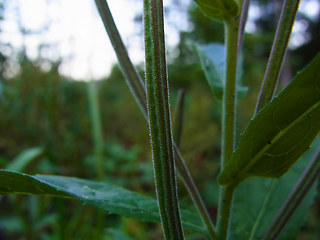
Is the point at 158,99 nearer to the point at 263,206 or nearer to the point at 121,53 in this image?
the point at 121,53

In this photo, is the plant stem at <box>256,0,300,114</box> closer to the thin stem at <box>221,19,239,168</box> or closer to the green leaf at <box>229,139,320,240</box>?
the thin stem at <box>221,19,239,168</box>

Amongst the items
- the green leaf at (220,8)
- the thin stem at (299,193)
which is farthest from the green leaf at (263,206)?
the green leaf at (220,8)

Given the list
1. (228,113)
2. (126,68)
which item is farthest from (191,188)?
(126,68)

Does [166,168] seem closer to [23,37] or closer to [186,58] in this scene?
[23,37]

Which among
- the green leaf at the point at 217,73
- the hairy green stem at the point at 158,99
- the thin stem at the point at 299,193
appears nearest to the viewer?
the hairy green stem at the point at 158,99

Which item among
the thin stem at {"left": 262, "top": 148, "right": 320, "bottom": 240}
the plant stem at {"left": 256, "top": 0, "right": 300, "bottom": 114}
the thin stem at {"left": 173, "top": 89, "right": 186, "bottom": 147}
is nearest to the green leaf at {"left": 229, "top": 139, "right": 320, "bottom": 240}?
the thin stem at {"left": 262, "top": 148, "right": 320, "bottom": 240}

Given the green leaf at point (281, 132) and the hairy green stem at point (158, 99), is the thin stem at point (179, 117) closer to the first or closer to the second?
the green leaf at point (281, 132)

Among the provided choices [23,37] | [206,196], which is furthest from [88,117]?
[206,196]
